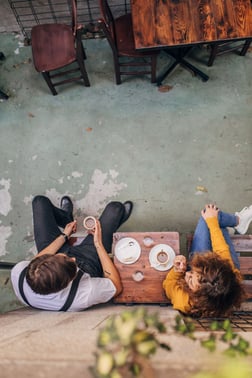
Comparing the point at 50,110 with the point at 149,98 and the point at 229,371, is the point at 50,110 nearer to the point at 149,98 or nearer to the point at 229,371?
the point at 149,98

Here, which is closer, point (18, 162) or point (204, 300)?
point (204, 300)

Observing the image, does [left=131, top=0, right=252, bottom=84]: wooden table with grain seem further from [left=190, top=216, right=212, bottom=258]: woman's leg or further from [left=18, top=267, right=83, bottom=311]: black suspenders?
[left=18, top=267, right=83, bottom=311]: black suspenders

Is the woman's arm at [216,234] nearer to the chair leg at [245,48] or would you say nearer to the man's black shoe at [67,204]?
the man's black shoe at [67,204]

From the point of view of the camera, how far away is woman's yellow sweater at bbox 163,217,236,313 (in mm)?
2115

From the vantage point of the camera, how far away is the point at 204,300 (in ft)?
6.44

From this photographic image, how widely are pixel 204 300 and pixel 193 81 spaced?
8.39 feet

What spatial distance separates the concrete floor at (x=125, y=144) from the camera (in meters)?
3.28

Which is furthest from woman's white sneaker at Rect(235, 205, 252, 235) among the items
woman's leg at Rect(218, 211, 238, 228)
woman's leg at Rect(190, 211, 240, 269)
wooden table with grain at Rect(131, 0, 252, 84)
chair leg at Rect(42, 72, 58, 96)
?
chair leg at Rect(42, 72, 58, 96)

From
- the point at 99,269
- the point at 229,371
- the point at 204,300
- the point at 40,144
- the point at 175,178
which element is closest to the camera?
the point at 229,371

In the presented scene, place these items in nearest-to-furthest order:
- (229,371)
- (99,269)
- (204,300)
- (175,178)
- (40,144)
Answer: (229,371) < (204,300) < (99,269) < (175,178) < (40,144)

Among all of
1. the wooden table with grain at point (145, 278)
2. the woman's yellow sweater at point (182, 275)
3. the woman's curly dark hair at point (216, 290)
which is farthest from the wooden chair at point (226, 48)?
the woman's curly dark hair at point (216, 290)

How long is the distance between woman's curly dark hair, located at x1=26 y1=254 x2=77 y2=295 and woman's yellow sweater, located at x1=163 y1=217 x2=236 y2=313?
0.69 metres

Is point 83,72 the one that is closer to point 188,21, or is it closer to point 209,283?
point 188,21

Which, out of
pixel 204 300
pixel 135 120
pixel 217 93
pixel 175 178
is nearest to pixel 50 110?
pixel 135 120
